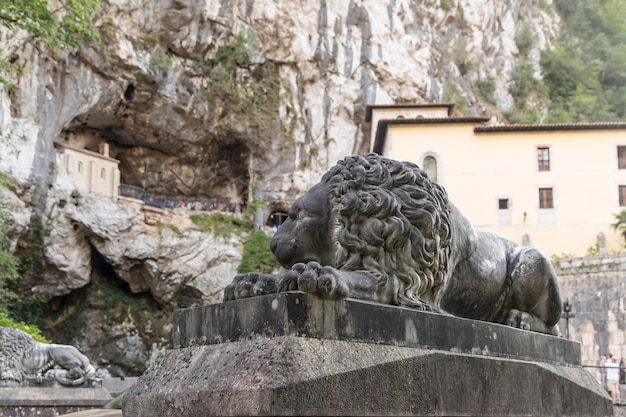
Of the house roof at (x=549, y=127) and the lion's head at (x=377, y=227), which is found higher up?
the house roof at (x=549, y=127)

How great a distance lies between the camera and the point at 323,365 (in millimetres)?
2912

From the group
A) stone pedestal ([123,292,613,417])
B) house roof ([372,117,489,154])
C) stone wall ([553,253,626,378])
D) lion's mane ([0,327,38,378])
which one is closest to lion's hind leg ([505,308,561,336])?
stone pedestal ([123,292,613,417])

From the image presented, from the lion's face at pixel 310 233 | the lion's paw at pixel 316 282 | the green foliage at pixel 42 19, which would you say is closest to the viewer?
the lion's paw at pixel 316 282

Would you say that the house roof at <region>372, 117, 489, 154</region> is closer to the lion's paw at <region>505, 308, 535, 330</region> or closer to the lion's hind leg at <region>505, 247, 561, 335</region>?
the lion's hind leg at <region>505, 247, 561, 335</region>

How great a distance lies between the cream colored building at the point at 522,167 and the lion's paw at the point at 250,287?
111ft

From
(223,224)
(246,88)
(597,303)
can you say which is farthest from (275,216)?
(597,303)

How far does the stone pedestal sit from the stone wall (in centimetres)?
2537

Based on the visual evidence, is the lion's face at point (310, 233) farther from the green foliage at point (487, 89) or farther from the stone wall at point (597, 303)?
the green foliage at point (487, 89)

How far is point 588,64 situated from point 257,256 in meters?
33.6

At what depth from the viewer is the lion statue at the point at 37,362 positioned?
28.6 ft

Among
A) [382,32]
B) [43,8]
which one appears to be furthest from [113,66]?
[43,8]

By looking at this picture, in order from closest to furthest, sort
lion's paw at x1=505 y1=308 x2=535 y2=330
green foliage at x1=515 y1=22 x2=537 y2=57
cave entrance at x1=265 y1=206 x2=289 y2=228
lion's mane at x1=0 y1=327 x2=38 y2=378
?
lion's paw at x1=505 y1=308 x2=535 y2=330, lion's mane at x1=0 y1=327 x2=38 y2=378, cave entrance at x1=265 y1=206 x2=289 y2=228, green foliage at x1=515 y1=22 x2=537 y2=57

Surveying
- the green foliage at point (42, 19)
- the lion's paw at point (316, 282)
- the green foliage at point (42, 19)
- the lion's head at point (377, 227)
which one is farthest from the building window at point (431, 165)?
the lion's paw at point (316, 282)

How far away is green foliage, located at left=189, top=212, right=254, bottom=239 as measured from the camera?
1508 inches
